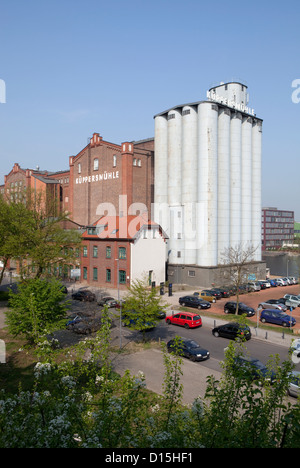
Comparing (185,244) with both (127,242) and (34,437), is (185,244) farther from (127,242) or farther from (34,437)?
(34,437)

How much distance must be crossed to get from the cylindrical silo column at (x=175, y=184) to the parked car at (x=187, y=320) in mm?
23011

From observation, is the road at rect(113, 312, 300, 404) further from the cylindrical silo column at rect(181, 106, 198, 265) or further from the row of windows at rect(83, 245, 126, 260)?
the cylindrical silo column at rect(181, 106, 198, 265)

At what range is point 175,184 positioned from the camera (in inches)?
2270

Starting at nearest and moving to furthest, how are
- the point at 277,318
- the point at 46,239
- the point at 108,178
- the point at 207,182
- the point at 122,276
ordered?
the point at 277,318 < the point at 46,239 < the point at 122,276 < the point at 207,182 < the point at 108,178

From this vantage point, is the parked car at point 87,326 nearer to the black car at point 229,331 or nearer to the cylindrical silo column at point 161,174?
the black car at point 229,331

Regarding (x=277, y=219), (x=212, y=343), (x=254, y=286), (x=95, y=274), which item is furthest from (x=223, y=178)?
(x=277, y=219)

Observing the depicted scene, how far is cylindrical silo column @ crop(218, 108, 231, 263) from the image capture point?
5572 cm

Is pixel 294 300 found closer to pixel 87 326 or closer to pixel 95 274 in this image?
pixel 87 326

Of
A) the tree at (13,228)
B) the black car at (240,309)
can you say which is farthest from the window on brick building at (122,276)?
the black car at (240,309)

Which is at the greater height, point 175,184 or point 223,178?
point 223,178

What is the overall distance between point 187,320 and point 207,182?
1041 inches

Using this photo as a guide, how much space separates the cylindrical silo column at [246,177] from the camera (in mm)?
61281
